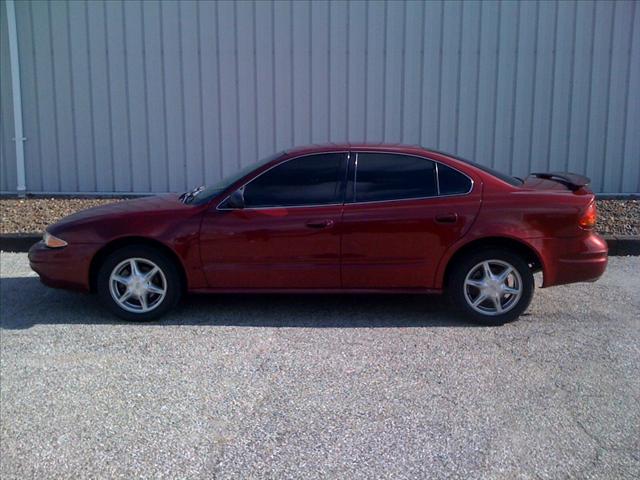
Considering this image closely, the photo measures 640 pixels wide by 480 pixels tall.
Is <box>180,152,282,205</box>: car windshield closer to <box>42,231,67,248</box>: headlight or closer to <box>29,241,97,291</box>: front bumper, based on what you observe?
<box>29,241,97,291</box>: front bumper

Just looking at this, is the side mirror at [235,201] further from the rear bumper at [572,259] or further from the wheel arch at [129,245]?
the rear bumper at [572,259]

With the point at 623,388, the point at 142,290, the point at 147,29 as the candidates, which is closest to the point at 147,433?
the point at 142,290

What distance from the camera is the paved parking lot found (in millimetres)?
4012

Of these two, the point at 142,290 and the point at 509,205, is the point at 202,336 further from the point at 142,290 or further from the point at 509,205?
the point at 509,205

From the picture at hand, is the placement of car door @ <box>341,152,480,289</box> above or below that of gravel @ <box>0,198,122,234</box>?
above

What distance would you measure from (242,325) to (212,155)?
5.72 m

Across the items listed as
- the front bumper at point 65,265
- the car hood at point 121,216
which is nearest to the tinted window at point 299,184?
the car hood at point 121,216

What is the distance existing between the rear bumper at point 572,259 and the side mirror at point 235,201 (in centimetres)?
248

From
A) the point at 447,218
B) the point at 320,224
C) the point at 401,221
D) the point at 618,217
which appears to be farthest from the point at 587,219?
the point at 618,217

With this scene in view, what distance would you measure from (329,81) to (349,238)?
565cm

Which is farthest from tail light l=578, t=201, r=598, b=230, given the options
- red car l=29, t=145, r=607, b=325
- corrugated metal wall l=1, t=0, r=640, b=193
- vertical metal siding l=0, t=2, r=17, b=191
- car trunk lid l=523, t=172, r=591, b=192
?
vertical metal siding l=0, t=2, r=17, b=191

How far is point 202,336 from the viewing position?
19.8 ft

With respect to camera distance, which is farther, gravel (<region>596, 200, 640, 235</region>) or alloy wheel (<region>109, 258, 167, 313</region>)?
gravel (<region>596, 200, 640, 235</region>)

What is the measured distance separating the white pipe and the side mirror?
6.52m
